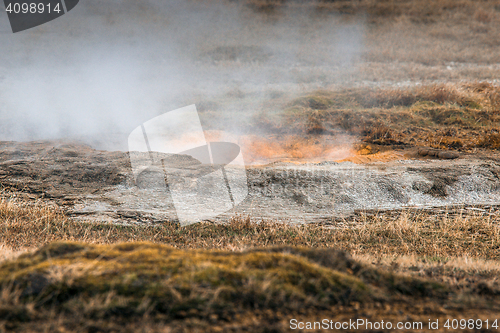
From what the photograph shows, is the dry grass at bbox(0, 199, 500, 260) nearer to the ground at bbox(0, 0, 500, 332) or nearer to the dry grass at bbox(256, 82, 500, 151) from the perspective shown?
the ground at bbox(0, 0, 500, 332)

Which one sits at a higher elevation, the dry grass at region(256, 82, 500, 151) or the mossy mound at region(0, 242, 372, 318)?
the mossy mound at region(0, 242, 372, 318)

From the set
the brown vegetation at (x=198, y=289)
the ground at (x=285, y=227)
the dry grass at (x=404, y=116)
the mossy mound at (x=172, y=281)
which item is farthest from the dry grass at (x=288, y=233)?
the dry grass at (x=404, y=116)

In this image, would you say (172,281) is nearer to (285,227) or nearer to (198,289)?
(198,289)

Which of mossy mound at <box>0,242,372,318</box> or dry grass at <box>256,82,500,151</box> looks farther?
dry grass at <box>256,82,500,151</box>

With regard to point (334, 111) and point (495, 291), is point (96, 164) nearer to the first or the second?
point (495, 291)

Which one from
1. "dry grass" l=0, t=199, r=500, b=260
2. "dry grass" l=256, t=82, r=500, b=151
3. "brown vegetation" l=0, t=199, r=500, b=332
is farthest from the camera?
"dry grass" l=256, t=82, r=500, b=151

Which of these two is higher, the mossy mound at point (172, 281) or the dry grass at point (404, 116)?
the mossy mound at point (172, 281)

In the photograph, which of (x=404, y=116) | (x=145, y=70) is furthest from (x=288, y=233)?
(x=145, y=70)

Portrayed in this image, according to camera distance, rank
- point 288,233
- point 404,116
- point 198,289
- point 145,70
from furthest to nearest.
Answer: point 145,70 → point 404,116 → point 288,233 → point 198,289

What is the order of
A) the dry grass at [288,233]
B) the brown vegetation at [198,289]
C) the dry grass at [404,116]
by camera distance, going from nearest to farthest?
1. the brown vegetation at [198,289]
2. the dry grass at [288,233]
3. the dry grass at [404,116]

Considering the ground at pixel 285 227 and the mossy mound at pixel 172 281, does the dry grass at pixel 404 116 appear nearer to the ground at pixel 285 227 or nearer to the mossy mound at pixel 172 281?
the ground at pixel 285 227

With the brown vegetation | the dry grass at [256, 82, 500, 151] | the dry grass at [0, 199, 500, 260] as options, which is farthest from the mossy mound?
the dry grass at [256, 82, 500, 151]

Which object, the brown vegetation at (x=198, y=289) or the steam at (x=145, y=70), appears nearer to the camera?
the brown vegetation at (x=198, y=289)

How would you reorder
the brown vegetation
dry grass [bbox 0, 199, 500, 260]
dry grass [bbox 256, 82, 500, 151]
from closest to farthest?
the brown vegetation < dry grass [bbox 0, 199, 500, 260] < dry grass [bbox 256, 82, 500, 151]
